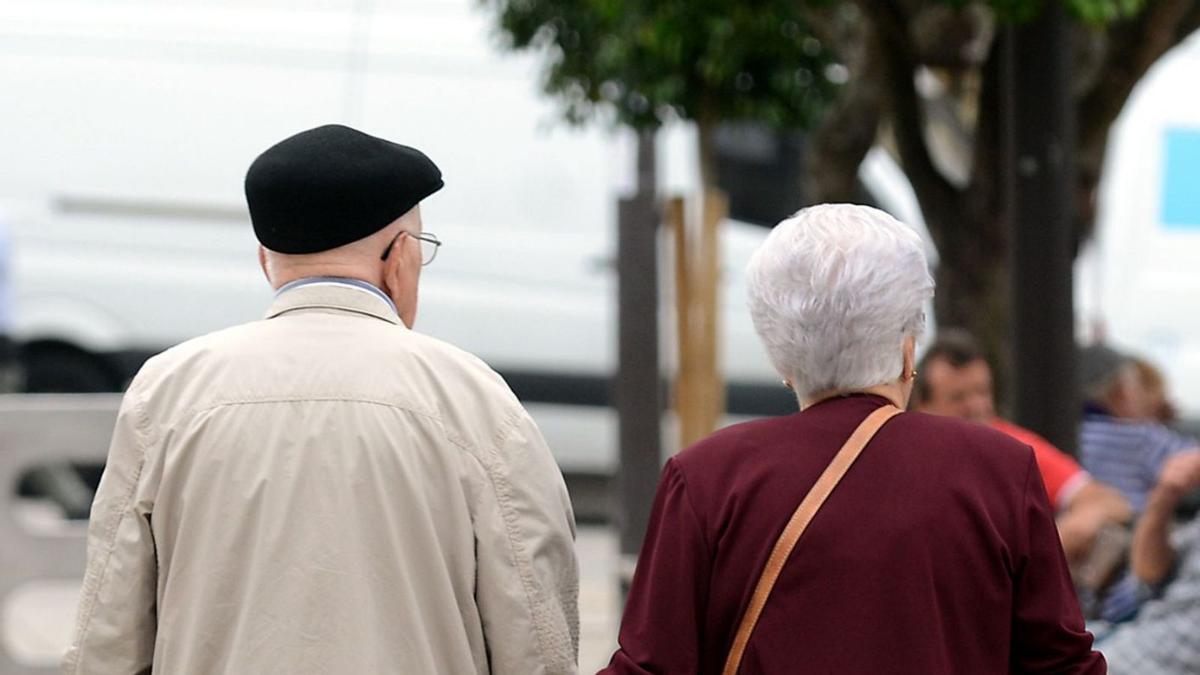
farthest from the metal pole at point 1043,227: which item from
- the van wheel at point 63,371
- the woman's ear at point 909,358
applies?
the van wheel at point 63,371

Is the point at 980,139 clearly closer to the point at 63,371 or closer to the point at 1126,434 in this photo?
the point at 1126,434

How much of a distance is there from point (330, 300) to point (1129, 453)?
3868 mm

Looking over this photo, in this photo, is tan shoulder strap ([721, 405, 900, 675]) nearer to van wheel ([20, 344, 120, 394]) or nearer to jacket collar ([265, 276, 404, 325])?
jacket collar ([265, 276, 404, 325])

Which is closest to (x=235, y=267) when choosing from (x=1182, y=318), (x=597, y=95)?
(x=597, y=95)

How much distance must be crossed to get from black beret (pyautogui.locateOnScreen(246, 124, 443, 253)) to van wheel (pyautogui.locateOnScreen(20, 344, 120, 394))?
28.6ft

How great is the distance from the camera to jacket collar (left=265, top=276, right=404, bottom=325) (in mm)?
2688

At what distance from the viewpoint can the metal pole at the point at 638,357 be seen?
6574mm

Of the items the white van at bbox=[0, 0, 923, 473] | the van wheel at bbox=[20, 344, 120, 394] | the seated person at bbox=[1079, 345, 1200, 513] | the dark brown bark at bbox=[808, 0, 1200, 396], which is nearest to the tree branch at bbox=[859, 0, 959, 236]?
the dark brown bark at bbox=[808, 0, 1200, 396]

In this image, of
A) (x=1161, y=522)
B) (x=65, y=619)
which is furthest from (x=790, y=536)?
(x=65, y=619)

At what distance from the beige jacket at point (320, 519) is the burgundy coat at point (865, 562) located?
21cm

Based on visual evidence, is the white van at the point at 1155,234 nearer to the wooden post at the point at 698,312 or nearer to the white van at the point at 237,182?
the white van at the point at 237,182

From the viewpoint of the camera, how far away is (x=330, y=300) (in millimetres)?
2688

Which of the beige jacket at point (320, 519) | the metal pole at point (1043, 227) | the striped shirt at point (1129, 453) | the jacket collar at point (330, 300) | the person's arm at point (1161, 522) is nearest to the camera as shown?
the beige jacket at point (320, 519)

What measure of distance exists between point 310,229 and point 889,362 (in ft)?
2.64
